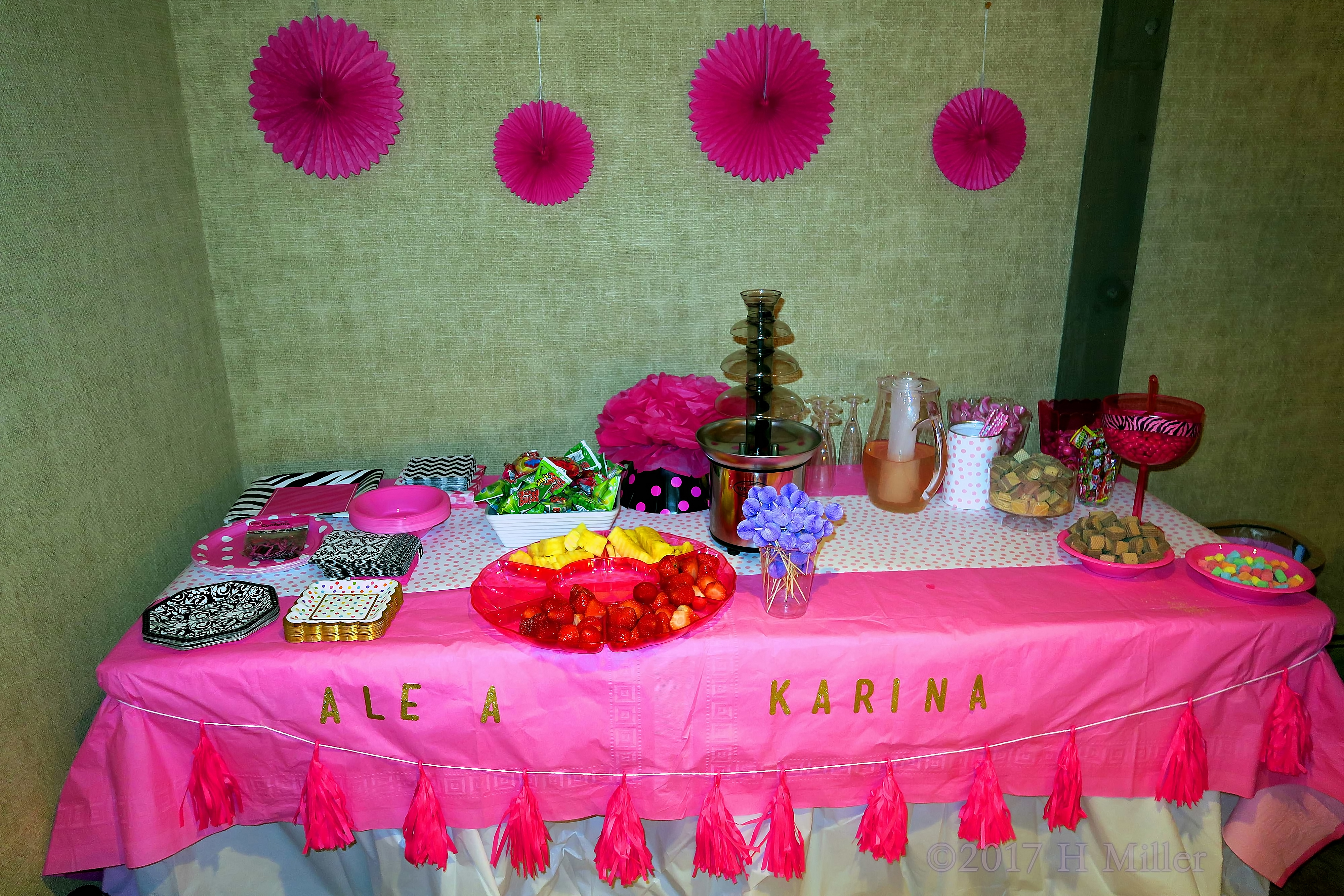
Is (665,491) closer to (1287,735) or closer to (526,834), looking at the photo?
(526,834)

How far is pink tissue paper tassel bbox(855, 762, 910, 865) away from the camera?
1404 millimetres

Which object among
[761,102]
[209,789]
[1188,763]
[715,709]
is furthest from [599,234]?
[1188,763]

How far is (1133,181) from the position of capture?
2.06 m

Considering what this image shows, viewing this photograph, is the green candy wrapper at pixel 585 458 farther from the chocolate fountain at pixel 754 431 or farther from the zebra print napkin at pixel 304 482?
the zebra print napkin at pixel 304 482

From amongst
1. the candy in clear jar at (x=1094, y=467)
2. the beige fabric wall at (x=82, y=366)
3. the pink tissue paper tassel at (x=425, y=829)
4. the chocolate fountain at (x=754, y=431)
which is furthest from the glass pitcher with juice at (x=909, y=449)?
the beige fabric wall at (x=82, y=366)

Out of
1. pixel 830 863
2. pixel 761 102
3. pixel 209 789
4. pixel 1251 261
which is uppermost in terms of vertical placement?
pixel 761 102

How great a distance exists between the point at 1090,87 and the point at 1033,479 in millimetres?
1026

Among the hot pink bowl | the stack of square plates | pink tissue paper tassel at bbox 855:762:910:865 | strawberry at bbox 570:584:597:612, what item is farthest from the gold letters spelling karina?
the stack of square plates

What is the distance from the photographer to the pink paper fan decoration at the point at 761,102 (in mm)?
1928

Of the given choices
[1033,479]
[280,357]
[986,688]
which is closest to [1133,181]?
[1033,479]

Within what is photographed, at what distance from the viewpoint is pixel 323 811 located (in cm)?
137

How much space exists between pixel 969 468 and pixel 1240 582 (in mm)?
542

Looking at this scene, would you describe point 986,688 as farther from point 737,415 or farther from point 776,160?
point 776,160

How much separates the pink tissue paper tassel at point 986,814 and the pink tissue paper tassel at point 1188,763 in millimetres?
303
